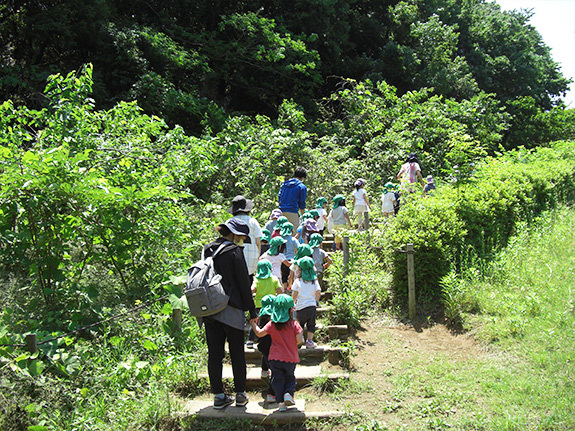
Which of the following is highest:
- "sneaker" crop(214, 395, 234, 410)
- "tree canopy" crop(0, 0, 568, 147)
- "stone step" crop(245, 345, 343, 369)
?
"tree canopy" crop(0, 0, 568, 147)

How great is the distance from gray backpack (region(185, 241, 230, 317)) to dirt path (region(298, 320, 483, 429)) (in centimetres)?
166

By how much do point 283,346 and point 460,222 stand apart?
17.0 ft

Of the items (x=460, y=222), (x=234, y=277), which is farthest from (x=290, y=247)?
(x=460, y=222)

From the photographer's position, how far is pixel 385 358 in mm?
6961

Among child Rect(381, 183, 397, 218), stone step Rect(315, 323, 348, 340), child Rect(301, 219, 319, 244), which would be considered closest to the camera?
stone step Rect(315, 323, 348, 340)

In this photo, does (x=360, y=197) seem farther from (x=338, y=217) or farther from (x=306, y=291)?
(x=306, y=291)

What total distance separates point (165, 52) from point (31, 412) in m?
12.4

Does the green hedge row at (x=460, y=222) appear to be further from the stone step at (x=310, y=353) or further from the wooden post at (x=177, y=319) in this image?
the wooden post at (x=177, y=319)

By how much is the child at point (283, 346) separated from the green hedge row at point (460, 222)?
375 centimetres

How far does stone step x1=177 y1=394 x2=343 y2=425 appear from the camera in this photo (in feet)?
17.1

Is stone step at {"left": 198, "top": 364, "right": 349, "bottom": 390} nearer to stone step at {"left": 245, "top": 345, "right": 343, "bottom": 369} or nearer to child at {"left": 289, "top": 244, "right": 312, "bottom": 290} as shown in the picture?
stone step at {"left": 245, "top": 345, "right": 343, "bottom": 369}

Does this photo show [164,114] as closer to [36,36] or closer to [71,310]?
[36,36]

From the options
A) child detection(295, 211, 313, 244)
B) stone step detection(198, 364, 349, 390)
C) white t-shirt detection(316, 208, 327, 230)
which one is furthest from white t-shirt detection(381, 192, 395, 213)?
stone step detection(198, 364, 349, 390)

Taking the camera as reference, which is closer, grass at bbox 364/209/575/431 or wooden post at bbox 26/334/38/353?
wooden post at bbox 26/334/38/353
